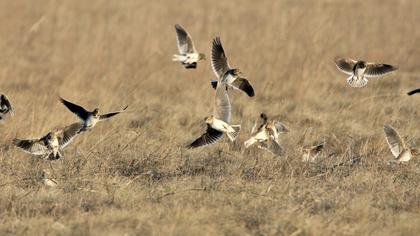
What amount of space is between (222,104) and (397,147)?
1.45 metres

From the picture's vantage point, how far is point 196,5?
1719 cm

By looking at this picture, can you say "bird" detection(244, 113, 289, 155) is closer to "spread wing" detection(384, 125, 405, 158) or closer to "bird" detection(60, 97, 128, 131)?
"spread wing" detection(384, 125, 405, 158)

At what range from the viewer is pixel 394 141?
721cm

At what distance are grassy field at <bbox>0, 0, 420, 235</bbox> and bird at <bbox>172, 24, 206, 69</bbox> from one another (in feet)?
2.73

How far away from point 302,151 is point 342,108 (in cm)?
267

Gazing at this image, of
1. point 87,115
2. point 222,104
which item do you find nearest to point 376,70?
point 222,104

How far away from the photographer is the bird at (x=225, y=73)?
6871 mm

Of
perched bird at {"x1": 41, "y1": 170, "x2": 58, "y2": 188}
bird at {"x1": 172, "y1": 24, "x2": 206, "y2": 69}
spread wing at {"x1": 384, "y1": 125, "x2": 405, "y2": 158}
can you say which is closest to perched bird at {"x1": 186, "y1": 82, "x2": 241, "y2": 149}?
bird at {"x1": 172, "y1": 24, "x2": 206, "y2": 69}

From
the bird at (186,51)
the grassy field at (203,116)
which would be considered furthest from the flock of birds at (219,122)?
the grassy field at (203,116)

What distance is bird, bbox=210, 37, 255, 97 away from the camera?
6.87 m

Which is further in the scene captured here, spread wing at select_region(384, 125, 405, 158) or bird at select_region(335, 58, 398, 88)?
bird at select_region(335, 58, 398, 88)

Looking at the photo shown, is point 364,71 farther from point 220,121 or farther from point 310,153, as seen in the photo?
point 220,121

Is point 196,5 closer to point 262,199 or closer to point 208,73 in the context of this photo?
point 208,73

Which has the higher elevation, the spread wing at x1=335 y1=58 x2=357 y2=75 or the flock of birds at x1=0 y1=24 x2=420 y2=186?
the spread wing at x1=335 y1=58 x2=357 y2=75
